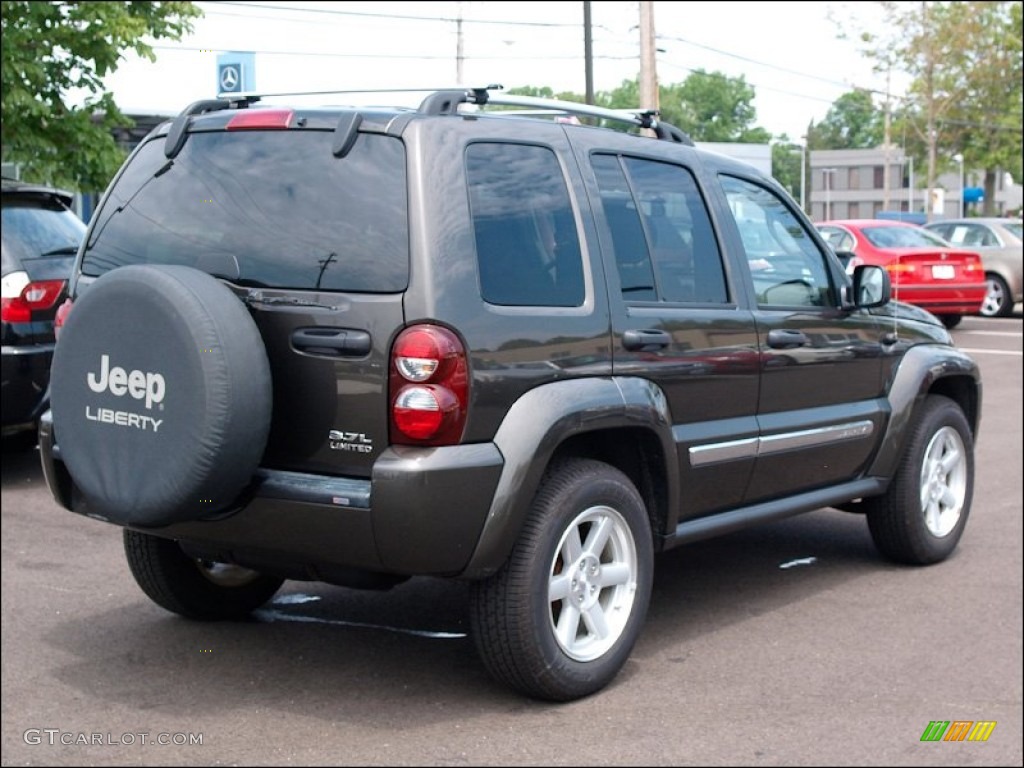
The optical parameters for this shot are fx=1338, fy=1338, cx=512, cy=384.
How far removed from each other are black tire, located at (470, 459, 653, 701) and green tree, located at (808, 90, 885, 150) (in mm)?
1373

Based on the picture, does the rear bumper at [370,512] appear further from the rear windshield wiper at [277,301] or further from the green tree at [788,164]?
the green tree at [788,164]

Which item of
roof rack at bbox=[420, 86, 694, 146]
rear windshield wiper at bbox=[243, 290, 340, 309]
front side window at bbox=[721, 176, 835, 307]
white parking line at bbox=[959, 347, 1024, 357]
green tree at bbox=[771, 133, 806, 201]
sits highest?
roof rack at bbox=[420, 86, 694, 146]

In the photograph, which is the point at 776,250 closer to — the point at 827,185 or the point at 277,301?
the point at 827,185

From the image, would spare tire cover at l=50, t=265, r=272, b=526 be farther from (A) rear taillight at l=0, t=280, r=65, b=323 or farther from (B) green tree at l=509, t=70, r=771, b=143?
(B) green tree at l=509, t=70, r=771, b=143

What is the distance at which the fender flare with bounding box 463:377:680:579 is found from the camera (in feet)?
13.6

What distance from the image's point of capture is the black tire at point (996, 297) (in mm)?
23844

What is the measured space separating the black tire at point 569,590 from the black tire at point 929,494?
83.1 inches

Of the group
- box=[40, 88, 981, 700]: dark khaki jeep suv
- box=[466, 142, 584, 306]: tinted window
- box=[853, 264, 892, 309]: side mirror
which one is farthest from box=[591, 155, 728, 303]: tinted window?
box=[853, 264, 892, 309]: side mirror

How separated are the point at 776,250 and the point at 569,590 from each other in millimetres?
2071

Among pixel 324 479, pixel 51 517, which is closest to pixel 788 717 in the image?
pixel 324 479

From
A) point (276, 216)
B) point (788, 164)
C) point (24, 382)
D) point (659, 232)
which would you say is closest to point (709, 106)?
point (788, 164)

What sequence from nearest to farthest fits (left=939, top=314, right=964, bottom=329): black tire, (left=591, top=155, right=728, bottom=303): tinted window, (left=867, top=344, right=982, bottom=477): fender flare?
(left=591, top=155, right=728, bottom=303): tinted window, (left=867, top=344, right=982, bottom=477): fender flare, (left=939, top=314, right=964, bottom=329): black tire

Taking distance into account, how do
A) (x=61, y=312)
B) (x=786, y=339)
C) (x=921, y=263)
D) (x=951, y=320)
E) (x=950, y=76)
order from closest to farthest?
(x=61, y=312)
(x=786, y=339)
(x=950, y=76)
(x=921, y=263)
(x=951, y=320)

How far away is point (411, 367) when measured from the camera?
156 inches
